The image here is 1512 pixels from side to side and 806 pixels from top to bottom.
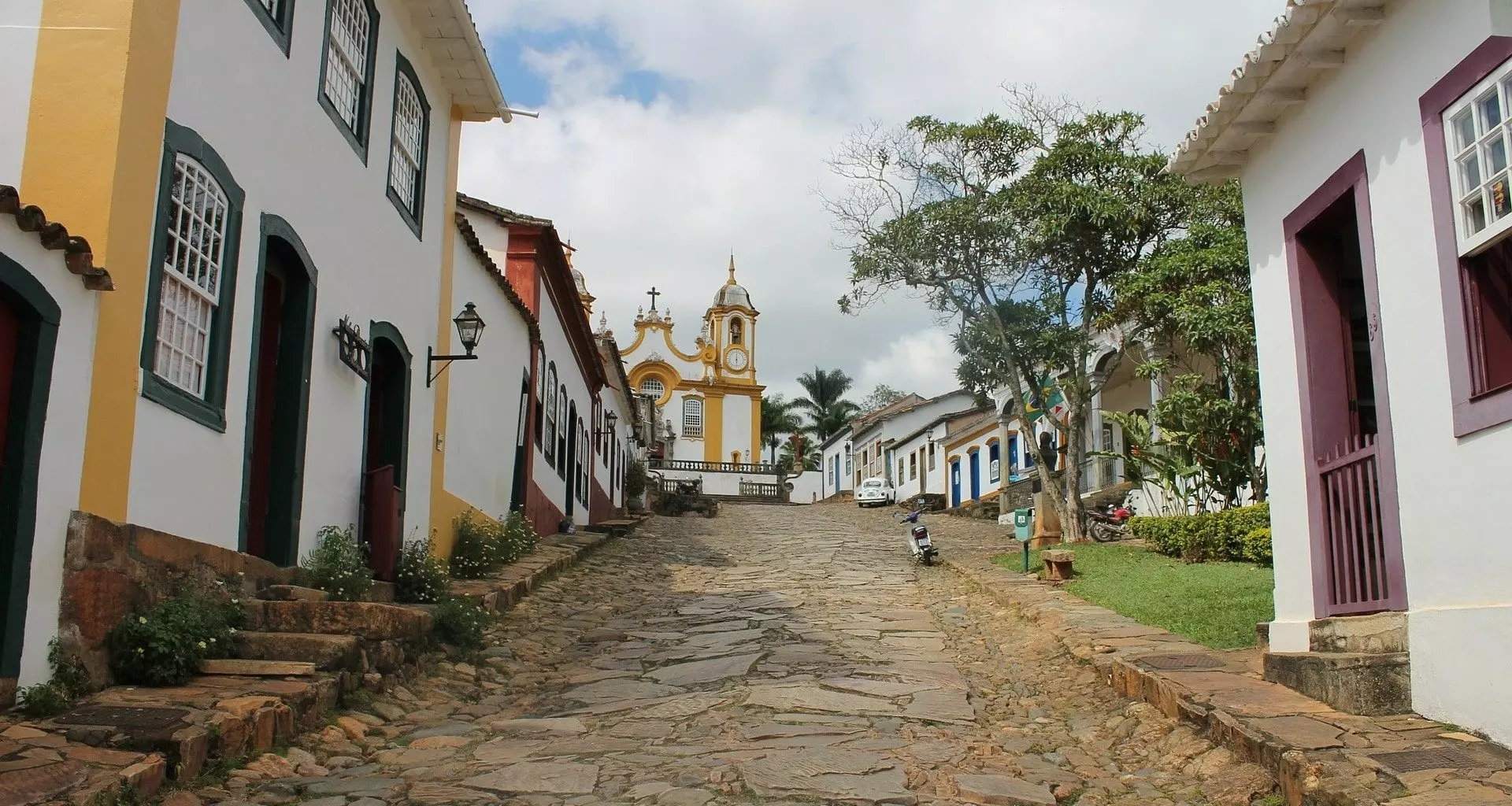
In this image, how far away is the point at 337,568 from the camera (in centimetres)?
813

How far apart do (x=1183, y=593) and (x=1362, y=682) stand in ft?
16.2

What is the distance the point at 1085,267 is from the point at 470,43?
1072cm

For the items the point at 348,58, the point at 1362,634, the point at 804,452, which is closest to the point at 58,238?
the point at 348,58

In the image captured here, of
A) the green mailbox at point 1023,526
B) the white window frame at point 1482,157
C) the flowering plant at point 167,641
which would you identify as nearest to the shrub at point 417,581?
the flowering plant at point 167,641

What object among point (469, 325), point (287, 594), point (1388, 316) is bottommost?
point (287, 594)

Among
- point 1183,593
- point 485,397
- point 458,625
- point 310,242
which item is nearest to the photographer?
point 310,242

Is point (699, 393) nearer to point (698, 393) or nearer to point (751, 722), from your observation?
point (698, 393)

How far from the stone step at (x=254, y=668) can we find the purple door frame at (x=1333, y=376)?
5.53m

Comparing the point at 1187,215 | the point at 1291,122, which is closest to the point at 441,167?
the point at 1291,122

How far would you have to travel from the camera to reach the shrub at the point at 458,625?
8.51 m

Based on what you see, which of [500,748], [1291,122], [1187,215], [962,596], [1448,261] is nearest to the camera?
[1448,261]

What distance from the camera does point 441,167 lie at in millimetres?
11875

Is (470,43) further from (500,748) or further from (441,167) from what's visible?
(500,748)

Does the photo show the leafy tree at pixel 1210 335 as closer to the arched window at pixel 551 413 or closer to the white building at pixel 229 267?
the arched window at pixel 551 413
